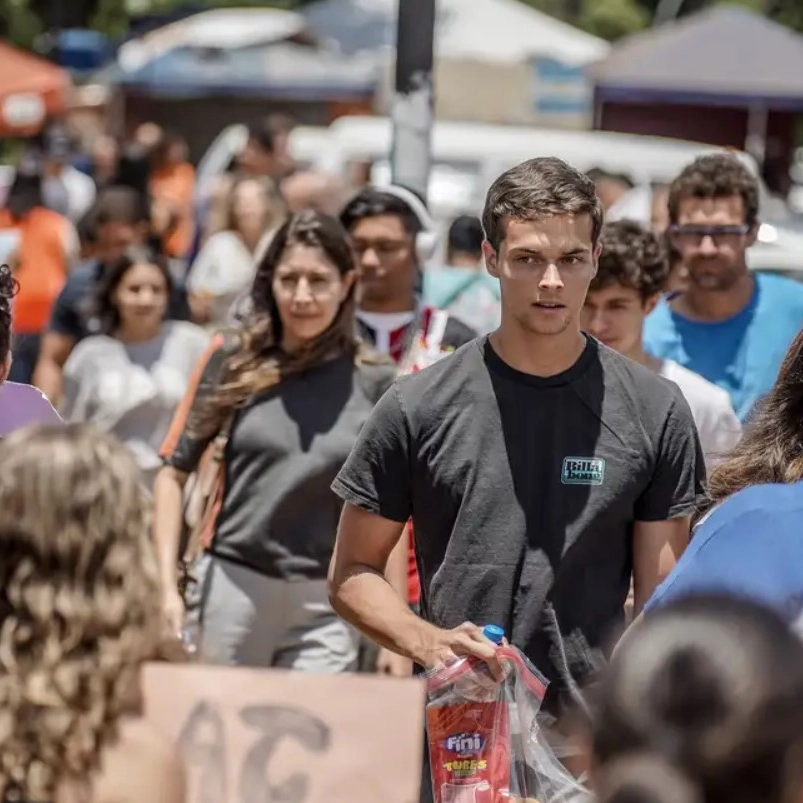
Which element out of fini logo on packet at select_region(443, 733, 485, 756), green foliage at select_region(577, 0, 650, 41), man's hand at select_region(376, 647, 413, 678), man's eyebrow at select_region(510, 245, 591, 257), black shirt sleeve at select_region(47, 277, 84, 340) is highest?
green foliage at select_region(577, 0, 650, 41)

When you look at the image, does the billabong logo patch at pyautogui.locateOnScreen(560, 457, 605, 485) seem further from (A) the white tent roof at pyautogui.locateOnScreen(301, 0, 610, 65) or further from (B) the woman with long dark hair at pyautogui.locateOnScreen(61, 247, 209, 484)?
(A) the white tent roof at pyautogui.locateOnScreen(301, 0, 610, 65)

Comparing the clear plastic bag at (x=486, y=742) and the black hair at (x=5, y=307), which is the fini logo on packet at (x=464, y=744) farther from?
the black hair at (x=5, y=307)

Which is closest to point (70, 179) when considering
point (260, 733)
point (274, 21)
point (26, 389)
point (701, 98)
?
point (701, 98)

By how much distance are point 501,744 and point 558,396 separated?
797 mm

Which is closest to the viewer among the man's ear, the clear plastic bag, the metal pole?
the clear plastic bag

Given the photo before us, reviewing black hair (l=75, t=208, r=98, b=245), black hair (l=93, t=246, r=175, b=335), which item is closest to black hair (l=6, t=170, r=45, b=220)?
black hair (l=75, t=208, r=98, b=245)

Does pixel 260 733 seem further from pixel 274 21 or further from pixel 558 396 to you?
pixel 274 21

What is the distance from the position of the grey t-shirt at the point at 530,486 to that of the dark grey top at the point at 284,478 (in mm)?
1529

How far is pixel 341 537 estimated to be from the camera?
14.8 feet

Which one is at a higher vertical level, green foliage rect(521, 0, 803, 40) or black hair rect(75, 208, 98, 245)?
green foliage rect(521, 0, 803, 40)

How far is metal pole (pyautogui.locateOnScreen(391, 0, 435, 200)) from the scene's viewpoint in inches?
252

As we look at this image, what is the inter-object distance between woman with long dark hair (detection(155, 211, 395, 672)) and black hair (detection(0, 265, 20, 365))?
170cm

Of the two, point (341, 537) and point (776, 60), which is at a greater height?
point (776, 60)

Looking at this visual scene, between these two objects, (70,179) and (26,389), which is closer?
(26,389)
